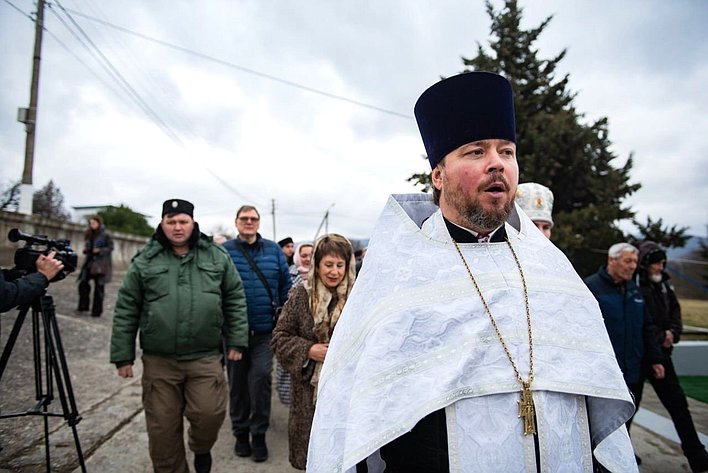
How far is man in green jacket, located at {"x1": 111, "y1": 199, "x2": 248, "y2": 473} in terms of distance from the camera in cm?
327

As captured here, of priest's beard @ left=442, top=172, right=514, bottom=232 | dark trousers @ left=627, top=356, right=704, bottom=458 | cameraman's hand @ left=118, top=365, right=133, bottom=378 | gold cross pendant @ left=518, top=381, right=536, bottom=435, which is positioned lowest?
dark trousers @ left=627, top=356, right=704, bottom=458

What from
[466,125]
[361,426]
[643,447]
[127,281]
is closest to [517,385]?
[361,426]

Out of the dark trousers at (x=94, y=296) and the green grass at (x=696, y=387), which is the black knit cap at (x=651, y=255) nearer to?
the green grass at (x=696, y=387)

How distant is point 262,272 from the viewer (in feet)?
15.1

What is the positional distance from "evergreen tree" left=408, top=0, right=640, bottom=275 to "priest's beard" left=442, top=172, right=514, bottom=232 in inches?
476

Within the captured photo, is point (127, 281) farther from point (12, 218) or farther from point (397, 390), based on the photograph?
point (12, 218)

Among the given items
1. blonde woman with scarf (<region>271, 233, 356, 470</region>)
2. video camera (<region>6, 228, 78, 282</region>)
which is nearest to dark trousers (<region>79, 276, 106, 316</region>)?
video camera (<region>6, 228, 78, 282</region>)

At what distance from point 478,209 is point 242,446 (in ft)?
11.8

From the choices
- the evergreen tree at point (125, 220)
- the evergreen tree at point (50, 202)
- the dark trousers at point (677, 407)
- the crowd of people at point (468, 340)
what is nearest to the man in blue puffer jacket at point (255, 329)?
the crowd of people at point (468, 340)

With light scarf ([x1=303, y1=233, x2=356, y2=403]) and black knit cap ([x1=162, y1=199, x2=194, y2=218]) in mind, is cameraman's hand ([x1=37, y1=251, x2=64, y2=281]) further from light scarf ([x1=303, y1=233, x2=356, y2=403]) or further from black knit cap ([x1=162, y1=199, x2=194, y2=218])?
light scarf ([x1=303, y1=233, x2=356, y2=403])

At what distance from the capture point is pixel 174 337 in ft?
10.8

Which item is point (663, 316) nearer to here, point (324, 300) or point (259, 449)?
point (324, 300)

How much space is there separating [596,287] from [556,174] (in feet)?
36.9

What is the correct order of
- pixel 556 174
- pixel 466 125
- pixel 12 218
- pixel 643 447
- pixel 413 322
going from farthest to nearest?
pixel 556 174
pixel 12 218
pixel 643 447
pixel 466 125
pixel 413 322
